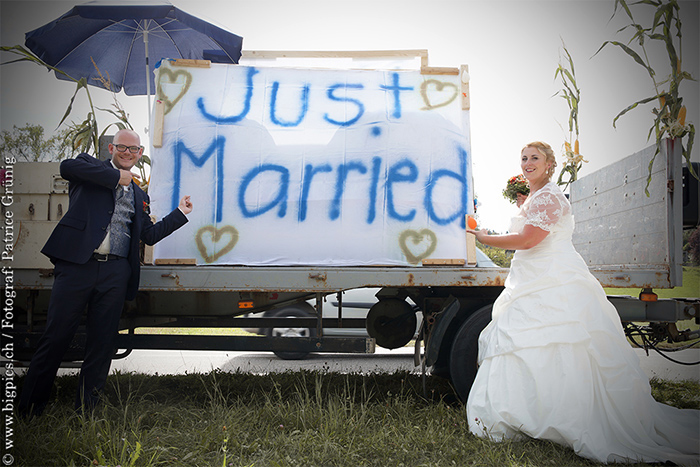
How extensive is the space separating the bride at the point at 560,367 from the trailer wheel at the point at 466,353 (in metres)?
0.43

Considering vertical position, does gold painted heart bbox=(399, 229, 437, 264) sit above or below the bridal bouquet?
below

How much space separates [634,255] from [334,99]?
2898 mm

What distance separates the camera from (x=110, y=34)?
5512mm

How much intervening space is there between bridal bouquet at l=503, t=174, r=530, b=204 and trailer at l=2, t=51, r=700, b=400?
0.65 m

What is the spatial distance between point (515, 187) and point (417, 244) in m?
1.03

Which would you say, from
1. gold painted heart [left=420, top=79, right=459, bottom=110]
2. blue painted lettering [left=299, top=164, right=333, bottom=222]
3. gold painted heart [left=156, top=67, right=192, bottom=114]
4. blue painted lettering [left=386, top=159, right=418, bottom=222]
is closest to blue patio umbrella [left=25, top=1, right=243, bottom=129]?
gold painted heart [left=156, top=67, right=192, bottom=114]

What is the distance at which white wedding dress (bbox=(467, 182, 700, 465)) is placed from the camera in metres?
2.93

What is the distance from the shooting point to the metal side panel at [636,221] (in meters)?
3.54

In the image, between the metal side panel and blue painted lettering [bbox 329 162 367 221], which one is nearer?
the metal side panel

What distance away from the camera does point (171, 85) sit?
4191mm

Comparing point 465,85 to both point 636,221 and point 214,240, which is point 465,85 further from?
point 214,240

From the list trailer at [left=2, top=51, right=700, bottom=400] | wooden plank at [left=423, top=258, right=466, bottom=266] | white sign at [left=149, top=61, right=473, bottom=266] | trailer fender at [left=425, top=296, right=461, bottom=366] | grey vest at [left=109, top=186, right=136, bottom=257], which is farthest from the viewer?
white sign at [left=149, top=61, right=473, bottom=266]

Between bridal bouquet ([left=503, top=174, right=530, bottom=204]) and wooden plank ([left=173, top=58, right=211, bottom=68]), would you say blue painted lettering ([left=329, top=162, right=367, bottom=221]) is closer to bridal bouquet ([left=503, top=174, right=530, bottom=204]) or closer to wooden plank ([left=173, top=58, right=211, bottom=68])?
bridal bouquet ([left=503, top=174, right=530, bottom=204])

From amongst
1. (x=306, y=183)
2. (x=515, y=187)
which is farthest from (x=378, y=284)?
(x=515, y=187)
